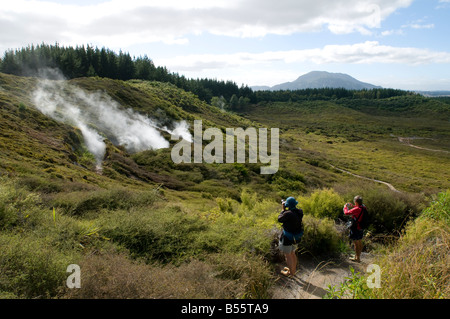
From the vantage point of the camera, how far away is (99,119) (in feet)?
104

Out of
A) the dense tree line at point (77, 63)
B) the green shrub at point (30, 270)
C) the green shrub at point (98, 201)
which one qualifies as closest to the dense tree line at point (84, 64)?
the dense tree line at point (77, 63)

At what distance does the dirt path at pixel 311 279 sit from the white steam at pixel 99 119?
19424 millimetres

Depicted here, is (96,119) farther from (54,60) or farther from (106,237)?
(54,60)

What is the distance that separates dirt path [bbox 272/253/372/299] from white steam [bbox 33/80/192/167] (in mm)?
19424

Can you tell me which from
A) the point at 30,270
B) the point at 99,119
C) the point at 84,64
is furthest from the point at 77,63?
the point at 30,270

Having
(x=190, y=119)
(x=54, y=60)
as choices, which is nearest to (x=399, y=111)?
(x=190, y=119)

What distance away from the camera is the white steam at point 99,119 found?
27342 millimetres

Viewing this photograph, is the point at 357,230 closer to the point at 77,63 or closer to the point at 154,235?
the point at 154,235

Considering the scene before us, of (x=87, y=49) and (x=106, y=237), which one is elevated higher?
(x=87, y=49)

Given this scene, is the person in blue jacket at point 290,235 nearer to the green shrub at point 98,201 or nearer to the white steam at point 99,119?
the green shrub at point 98,201

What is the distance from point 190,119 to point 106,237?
39.4 m

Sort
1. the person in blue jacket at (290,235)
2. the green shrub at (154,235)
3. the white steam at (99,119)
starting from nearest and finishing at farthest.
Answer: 1. the person in blue jacket at (290,235)
2. the green shrub at (154,235)
3. the white steam at (99,119)

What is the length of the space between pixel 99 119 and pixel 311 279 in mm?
30651
